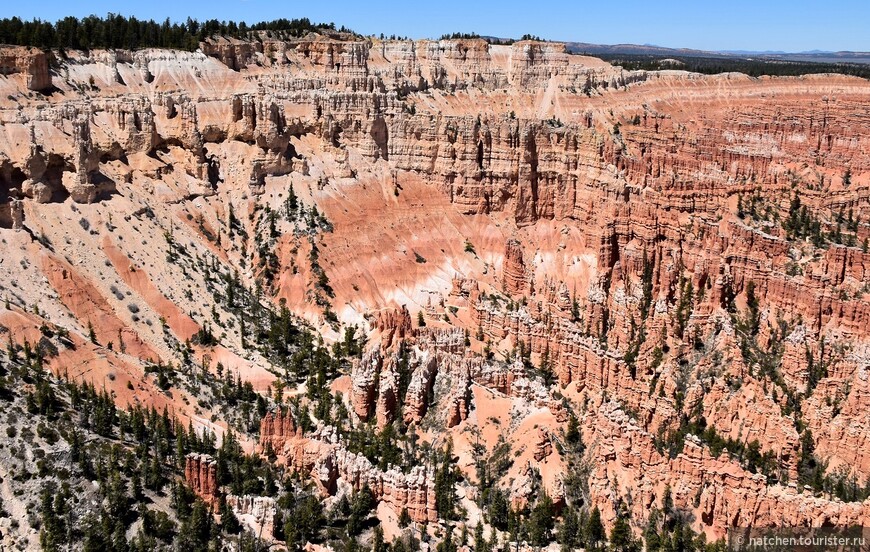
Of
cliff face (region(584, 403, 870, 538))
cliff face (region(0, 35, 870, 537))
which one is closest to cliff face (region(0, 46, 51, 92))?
cliff face (region(0, 35, 870, 537))

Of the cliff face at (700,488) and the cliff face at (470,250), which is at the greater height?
the cliff face at (470,250)

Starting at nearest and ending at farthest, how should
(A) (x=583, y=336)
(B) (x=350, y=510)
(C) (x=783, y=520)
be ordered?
(C) (x=783, y=520) → (B) (x=350, y=510) → (A) (x=583, y=336)

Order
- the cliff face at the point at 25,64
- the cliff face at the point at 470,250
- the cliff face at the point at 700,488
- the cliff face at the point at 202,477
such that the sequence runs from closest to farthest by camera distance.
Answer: the cliff face at the point at 700,488
the cliff face at the point at 202,477
the cliff face at the point at 470,250
the cliff face at the point at 25,64

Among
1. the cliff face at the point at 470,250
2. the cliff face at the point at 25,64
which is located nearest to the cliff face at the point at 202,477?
the cliff face at the point at 470,250

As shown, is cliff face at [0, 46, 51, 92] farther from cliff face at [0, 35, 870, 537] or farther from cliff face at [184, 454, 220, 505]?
cliff face at [184, 454, 220, 505]

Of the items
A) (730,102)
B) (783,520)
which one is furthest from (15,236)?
(730,102)

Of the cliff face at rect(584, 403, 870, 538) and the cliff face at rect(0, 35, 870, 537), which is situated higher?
the cliff face at rect(0, 35, 870, 537)

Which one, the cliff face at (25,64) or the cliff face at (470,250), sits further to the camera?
the cliff face at (25,64)

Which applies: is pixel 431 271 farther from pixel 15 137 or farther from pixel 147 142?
pixel 15 137

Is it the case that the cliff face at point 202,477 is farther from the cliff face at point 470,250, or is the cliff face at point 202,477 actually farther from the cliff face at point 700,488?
→ the cliff face at point 700,488
